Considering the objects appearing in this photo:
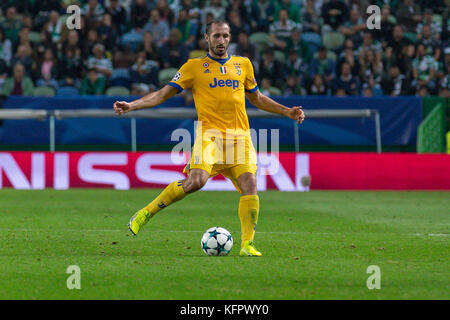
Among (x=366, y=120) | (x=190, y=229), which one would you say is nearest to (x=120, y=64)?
(x=366, y=120)

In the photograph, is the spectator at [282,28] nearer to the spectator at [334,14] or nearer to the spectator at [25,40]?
the spectator at [334,14]

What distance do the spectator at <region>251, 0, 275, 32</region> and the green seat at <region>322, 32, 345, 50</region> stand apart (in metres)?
1.49

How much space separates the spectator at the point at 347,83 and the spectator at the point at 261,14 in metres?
2.76

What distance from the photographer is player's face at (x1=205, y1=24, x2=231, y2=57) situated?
26.8 ft

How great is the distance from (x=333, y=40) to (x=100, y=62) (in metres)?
5.82

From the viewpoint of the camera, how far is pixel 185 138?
18.1m

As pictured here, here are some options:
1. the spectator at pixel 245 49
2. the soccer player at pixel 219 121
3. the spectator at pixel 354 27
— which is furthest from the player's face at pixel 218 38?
the spectator at pixel 354 27

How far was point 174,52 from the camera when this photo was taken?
20.1 metres

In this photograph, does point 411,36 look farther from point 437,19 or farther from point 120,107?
point 120,107

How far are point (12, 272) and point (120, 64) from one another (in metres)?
13.4

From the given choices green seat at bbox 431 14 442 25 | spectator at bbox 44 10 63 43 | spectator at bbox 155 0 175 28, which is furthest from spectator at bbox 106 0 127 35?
green seat at bbox 431 14 442 25

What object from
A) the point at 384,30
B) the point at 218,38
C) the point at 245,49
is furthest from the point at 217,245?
the point at 384,30

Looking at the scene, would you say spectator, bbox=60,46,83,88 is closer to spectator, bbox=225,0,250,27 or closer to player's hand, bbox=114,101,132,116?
spectator, bbox=225,0,250,27

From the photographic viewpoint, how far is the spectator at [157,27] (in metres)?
20.9
